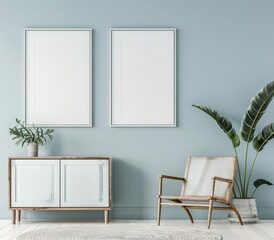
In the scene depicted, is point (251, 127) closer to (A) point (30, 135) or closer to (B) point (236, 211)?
(B) point (236, 211)

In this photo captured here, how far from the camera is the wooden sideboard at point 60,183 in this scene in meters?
6.73

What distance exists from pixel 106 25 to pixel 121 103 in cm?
90

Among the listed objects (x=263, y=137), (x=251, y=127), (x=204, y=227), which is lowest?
(x=204, y=227)

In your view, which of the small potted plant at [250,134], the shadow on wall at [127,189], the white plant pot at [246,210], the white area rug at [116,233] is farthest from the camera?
the shadow on wall at [127,189]

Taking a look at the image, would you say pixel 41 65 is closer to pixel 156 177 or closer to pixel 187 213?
pixel 156 177

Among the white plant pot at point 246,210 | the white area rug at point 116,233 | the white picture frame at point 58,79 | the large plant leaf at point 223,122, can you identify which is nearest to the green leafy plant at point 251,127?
the large plant leaf at point 223,122

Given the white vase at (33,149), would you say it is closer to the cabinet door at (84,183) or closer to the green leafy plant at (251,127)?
the cabinet door at (84,183)

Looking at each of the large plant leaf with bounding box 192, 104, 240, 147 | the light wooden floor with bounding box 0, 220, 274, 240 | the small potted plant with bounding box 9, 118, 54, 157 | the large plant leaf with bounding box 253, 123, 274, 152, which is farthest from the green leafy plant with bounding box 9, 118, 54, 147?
the large plant leaf with bounding box 253, 123, 274, 152

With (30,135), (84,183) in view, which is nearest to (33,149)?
(30,135)

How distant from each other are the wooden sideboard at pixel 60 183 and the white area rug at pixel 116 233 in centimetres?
42

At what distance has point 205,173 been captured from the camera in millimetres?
6891

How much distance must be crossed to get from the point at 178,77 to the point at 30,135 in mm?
1765

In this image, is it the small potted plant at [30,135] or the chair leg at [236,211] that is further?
the small potted plant at [30,135]

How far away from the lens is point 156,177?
282 inches
